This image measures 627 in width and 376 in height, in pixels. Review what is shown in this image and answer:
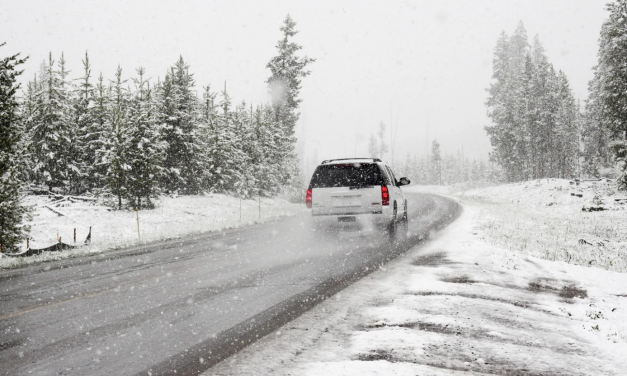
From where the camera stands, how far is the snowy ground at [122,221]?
15.0 m

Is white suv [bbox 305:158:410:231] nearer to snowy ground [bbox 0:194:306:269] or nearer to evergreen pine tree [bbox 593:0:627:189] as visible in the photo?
snowy ground [bbox 0:194:306:269]

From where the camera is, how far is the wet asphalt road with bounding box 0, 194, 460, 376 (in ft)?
13.0

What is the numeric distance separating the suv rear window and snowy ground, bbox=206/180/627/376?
350 cm

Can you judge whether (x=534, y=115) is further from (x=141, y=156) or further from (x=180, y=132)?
(x=141, y=156)

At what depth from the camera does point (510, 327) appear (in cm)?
451

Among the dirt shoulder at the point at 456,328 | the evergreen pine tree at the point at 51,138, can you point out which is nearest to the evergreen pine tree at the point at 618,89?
the dirt shoulder at the point at 456,328

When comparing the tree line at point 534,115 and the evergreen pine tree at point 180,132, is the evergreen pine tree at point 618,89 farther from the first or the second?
the evergreen pine tree at point 180,132

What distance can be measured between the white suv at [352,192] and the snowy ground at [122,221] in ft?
19.9

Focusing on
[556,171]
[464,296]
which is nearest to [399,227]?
[464,296]

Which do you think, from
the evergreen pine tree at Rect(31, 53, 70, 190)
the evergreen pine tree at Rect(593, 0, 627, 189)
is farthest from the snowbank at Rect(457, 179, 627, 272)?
the evergreen pine tree at Rect(31, 53, 70, 190)

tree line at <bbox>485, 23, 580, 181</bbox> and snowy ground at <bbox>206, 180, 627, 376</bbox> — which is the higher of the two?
tree line at <bbox>485, 23, 580, 181</bbox>

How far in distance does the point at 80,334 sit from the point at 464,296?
4.73 meters

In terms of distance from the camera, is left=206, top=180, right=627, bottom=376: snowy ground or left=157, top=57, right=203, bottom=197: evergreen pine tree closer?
left=206, top=180, right=627, bottom=376: snowy ground

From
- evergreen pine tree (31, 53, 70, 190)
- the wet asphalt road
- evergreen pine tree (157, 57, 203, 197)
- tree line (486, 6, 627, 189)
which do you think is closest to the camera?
the wet asphalt road
